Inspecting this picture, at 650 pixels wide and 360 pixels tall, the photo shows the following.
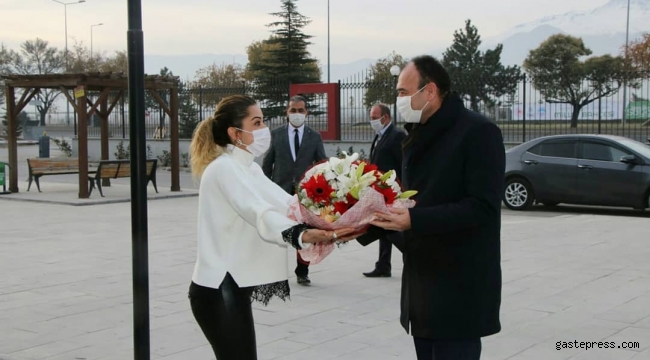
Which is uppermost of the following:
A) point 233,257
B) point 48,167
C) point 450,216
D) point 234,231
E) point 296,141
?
point 296,141

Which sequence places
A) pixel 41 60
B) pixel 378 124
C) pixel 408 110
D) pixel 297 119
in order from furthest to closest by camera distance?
pixel 41 60, pixel 378 124, pixel 297 119, pixel 408 110

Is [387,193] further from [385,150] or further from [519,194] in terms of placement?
[519,194]

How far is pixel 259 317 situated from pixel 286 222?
141 inches

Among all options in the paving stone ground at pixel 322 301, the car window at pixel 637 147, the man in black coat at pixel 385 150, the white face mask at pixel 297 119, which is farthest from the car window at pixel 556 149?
the white face mask at pixel 297 119

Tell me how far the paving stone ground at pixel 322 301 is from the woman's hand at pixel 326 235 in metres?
2.48

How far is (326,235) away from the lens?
3.30 m

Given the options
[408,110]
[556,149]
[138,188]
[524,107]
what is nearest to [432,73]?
[408,110]

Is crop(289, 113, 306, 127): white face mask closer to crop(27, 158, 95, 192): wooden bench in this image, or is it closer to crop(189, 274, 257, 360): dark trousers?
crop(189, 274, 257, 360): dark trousers

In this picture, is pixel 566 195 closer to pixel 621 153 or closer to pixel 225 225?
pixel 621 153

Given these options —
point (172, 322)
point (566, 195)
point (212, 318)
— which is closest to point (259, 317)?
point (172, 322)

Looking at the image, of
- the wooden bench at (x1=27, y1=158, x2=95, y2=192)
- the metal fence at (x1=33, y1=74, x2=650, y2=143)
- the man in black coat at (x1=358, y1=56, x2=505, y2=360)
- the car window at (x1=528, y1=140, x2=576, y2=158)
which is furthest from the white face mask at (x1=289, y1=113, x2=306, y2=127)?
the metal fence at (x1=33, y1=74, x2=650, y2=143)

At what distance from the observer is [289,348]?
5910 millimetres

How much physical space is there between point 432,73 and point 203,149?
1209 mm

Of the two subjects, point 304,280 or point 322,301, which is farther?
point 304,280
